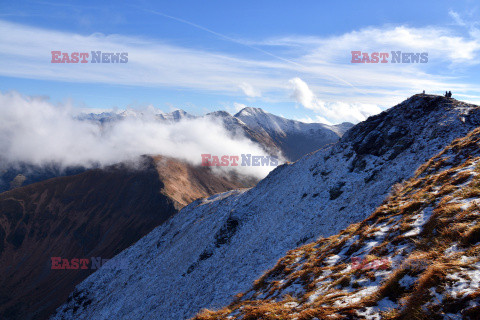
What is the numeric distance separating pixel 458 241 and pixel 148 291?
5062cm

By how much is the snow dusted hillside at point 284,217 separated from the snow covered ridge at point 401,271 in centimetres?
1453

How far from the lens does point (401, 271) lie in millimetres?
8336

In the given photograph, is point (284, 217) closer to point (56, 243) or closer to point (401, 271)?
point (401, 271)

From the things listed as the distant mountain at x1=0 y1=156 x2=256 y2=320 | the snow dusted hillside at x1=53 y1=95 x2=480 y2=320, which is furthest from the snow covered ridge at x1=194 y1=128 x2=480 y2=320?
the distant mountain at x1=0 y1=156 x2=256 y2=320

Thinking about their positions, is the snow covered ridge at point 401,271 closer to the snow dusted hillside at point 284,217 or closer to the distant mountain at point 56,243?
the snow dusted hillside at point 284,217

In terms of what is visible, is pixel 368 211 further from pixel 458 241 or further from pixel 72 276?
pixel 72 276

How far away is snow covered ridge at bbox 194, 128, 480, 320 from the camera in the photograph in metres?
6.56

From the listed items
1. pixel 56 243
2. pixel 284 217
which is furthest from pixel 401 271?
pixel 56 243

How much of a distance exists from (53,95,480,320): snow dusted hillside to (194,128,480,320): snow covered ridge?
572 inches

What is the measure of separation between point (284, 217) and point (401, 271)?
34.0m

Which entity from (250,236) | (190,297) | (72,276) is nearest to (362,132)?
(250,236)

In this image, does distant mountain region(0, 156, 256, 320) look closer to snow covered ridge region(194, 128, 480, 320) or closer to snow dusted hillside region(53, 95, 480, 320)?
snow dusted hillside region(53, 95, 480, 320)

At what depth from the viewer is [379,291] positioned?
26.6ft

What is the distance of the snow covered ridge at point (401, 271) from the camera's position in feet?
21.5
